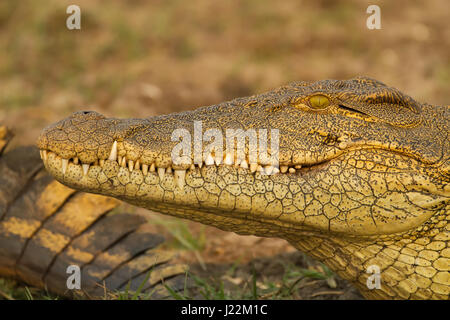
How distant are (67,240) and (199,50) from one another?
247 inches

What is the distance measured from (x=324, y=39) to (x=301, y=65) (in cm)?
105

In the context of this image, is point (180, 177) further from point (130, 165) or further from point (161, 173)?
point (130, 165)

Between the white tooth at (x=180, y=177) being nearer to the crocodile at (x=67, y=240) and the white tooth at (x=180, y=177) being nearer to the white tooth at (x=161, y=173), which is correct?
the white tooth at (x=161, y=173)

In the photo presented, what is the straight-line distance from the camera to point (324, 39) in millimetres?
8805

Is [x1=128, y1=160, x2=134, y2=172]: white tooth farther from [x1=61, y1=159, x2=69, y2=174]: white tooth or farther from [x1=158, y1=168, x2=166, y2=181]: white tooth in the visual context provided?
[x1=61, y1=159, x2=69, y2=174]: white tooth

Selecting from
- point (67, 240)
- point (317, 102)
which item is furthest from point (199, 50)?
point (317, 102)

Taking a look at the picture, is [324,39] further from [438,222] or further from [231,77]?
[438,222]

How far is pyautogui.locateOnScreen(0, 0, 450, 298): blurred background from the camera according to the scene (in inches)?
260

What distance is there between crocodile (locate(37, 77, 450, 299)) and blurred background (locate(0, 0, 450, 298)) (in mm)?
3528

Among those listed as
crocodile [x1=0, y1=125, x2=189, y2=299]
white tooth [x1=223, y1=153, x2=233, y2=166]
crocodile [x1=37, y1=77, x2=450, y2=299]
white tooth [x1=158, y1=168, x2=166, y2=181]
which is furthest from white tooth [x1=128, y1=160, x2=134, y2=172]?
crocodile [x1=0, y1=125, x2=189, y2=299]

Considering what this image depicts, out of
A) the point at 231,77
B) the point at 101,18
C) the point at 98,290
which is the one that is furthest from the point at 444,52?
the point at 98,290

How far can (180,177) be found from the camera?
2053 mm

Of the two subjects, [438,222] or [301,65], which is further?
[301,65]

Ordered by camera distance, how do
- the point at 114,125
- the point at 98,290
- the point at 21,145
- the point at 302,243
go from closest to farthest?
the point at 114,125
the point at 302,243
the point at 98,290
the point at 21,145
